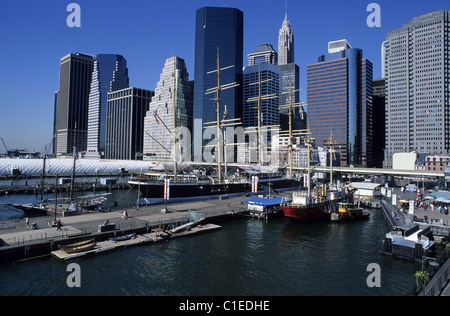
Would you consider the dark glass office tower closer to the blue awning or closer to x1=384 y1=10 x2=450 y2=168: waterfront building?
x1=384 y1=10 x2=450 y2=168: waterfront building

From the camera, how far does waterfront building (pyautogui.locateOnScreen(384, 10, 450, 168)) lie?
171000mm

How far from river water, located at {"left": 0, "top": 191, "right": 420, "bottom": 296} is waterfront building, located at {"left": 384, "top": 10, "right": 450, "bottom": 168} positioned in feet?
545

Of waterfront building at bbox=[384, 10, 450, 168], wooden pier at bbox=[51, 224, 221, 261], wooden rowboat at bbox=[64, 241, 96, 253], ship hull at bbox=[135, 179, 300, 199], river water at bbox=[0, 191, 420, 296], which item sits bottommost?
river water at bbox=[0, 191, 420, 296]

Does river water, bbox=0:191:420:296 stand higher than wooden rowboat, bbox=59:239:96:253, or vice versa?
wooden rowboat, bbox=59:239:96:253

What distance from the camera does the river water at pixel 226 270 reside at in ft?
72.9

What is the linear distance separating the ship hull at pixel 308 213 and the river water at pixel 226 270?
345 inches

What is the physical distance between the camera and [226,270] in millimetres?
26094

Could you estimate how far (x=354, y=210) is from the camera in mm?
50219

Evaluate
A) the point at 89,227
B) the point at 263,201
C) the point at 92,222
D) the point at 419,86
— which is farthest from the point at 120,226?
the point at 419,86

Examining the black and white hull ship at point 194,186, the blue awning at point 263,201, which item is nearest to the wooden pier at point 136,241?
the black and white hull ship at point 194,186

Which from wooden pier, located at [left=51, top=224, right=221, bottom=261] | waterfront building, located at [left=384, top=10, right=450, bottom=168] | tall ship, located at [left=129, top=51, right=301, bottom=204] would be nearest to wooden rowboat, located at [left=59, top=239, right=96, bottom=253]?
wooden pier, located at [left=51, top=224, right=221, bottom=261]
